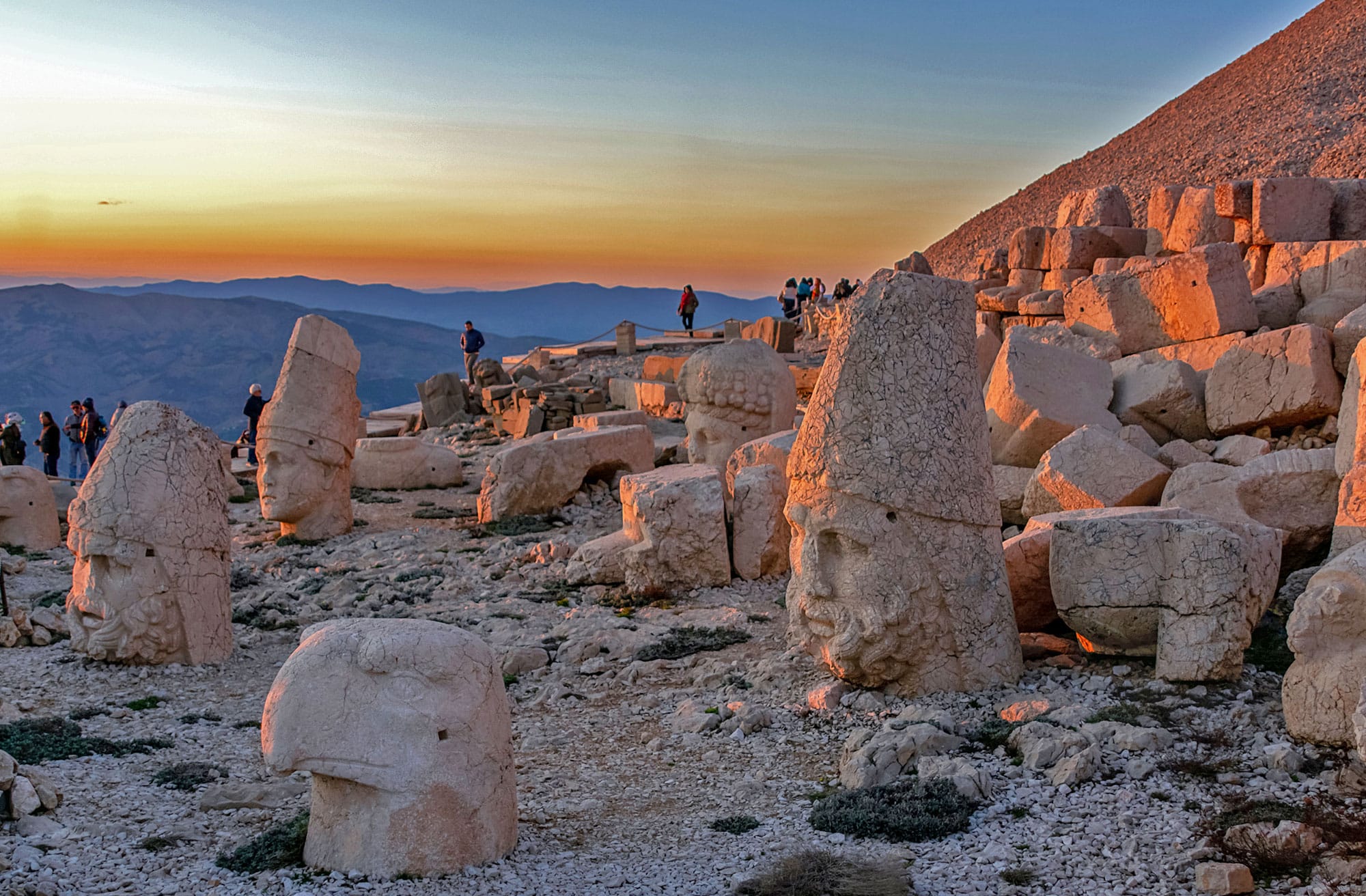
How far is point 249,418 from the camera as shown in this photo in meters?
16.2

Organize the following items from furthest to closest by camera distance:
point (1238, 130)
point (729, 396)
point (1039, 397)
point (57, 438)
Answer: point (1238, 130), point (57, 438), point (729, 396), point (1039, 397)

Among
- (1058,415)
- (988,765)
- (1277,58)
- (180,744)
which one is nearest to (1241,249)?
(1058,415)

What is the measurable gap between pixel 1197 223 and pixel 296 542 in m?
11.0

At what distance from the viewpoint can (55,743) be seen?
646 centimetres

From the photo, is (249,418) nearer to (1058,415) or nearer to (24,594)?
A: (24,594)

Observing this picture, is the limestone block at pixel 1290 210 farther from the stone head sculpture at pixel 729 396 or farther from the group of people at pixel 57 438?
the group of people at pixel 57 438

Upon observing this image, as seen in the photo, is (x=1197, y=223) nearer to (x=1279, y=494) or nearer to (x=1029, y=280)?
(x=1029, y=280)

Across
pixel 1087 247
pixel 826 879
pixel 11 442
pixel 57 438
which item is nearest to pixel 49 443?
pixel 57 438

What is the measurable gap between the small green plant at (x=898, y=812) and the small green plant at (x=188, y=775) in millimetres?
3056

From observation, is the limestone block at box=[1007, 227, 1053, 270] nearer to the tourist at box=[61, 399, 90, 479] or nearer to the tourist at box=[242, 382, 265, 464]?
the tourist at box=[242, 382, 265, 464]

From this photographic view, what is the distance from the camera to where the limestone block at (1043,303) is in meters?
15.6

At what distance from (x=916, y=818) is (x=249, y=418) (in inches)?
520

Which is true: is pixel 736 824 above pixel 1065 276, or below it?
below

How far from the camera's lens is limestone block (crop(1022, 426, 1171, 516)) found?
848 centimetres
